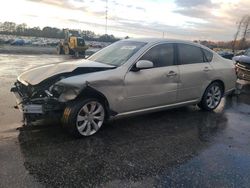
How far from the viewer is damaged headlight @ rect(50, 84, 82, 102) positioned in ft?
16.1

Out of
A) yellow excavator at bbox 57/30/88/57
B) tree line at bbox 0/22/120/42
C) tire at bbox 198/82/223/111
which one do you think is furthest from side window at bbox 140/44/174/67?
tree line at bbox 0/22/120/42

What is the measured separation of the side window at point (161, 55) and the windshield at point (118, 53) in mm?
229

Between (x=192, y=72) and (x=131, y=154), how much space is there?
111 inches

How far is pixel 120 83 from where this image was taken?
5.42 m

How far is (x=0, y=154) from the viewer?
432 cm

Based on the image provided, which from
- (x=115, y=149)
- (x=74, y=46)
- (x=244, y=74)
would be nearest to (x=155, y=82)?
(x=115, y=149)

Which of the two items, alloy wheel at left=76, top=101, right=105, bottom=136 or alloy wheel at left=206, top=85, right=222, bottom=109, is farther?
alloy wheel at left=206, top=85, right=222, bottom=109

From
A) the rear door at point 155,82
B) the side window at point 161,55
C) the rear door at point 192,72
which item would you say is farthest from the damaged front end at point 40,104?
the rear door at point 192,72

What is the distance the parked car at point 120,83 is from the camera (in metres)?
4.96

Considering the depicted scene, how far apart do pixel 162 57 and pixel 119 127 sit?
164 centimetres

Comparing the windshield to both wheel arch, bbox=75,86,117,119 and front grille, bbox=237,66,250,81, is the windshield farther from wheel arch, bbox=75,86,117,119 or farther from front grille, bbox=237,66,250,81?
front grille, bbox=237,66,250,81

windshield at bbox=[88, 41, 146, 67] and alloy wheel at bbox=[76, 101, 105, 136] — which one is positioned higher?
windshield at bbox=[88, 41, 146, 67]

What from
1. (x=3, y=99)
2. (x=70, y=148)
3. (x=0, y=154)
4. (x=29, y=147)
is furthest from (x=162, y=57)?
(x=3, y=99)

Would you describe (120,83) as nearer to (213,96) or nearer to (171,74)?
(171,74)
